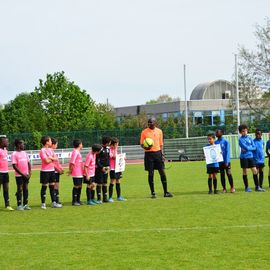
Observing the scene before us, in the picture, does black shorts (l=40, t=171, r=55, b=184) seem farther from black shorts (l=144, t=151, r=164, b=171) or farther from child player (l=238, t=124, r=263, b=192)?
child player (l=238, t=124, r=263, b=192)

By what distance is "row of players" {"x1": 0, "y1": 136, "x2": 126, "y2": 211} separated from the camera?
16.0m

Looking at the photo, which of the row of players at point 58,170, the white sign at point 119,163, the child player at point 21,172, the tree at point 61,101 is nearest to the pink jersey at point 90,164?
the row of players at point 58,170

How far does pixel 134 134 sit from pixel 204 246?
45940 mm

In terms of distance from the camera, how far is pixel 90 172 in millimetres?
16984

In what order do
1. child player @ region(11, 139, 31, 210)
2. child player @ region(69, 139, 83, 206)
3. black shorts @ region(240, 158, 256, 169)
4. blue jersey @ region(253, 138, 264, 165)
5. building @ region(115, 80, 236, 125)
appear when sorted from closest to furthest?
child player @ region(11, 139, 31, 210)
child player @ region(69, 139, 83, 206)
black shorts @ region(240, 158, 256, 169)
blue jersey @ region(253, 138, 264, 165)
building @ region(115, 80, 236, 125)

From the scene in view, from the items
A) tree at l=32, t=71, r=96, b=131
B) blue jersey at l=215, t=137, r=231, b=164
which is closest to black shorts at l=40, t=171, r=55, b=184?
blue jersey at l=215, t=137, r=231, b=164

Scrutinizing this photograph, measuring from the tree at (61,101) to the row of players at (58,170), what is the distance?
5059 cm

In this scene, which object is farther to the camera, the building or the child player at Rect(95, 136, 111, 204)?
the building

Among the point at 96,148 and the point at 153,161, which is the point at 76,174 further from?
the point at 153,161

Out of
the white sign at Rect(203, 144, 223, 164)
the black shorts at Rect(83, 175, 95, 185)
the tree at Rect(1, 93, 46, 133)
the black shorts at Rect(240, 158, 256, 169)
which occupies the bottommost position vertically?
the black shorts at Rect(83, 175, 95, 185)

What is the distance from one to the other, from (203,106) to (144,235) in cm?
8288

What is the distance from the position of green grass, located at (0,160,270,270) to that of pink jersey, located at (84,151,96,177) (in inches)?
43.3

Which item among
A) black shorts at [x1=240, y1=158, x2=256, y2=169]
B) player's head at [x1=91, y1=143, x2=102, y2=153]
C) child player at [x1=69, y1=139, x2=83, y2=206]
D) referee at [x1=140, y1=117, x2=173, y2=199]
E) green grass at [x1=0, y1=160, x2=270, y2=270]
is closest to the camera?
green grass at [x1=0, y1=160, x2=270, y2=270]

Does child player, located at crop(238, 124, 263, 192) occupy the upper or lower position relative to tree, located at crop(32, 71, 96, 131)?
lower
